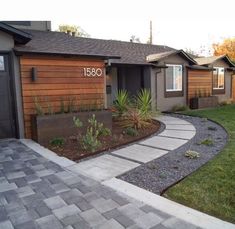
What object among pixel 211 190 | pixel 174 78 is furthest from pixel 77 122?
pixel 174 78

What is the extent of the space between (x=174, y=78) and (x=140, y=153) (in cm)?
829

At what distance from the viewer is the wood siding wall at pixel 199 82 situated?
1348 centimetres

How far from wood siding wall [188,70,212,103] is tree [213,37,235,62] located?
9100 mm

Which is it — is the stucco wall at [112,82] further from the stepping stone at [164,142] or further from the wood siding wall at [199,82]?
the stepping stone at [164,142]

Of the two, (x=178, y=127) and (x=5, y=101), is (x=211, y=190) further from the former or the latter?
(x=5, y=101)

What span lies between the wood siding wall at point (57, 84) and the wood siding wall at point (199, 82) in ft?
22.5

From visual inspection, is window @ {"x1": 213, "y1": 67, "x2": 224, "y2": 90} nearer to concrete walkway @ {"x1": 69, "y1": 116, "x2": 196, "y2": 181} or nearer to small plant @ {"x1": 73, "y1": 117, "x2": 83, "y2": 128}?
concrete walkway @ {"x1": 69, "y1": 116, "x2": 196, "y2": 181}

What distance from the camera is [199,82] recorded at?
14.0 meters

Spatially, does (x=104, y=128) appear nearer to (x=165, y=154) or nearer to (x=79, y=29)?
(x=165, y=154)

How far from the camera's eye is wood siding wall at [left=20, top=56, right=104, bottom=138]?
6727 mm

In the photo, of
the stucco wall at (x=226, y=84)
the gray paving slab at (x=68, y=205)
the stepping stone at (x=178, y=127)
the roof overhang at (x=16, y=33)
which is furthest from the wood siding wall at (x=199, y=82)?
the gray paving slab at (x=68, y=205)

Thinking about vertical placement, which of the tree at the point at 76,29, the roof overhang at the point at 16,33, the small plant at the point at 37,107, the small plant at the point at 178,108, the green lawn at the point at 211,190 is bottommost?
the green lawn at the point at 211,190

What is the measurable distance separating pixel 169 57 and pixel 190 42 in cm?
2793

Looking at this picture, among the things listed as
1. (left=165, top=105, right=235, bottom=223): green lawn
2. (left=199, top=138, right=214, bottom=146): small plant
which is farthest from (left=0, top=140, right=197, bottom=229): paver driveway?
(left=199, top=138, right=214, bottom=146): small plant
